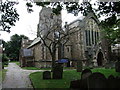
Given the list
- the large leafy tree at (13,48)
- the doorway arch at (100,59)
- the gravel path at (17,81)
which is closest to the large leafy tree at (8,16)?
the gravel path at (17,81)

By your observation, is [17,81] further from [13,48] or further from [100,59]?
[13,48]

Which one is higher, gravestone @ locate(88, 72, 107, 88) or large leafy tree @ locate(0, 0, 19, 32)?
large leafy tree @ locate(0, 0, 19, 32)

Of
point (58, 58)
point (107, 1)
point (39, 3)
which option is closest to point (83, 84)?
point (107, 1)

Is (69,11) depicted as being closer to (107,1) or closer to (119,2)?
(107,1)

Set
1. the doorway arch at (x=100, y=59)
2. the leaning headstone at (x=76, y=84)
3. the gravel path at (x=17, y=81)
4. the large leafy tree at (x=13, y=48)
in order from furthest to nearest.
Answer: the large leafy tree at (x=13, y=48) → the doorway arch at (x=100, y=59) → the gravel path at (x=17, y=81) → the leaning headstone at (x=76, y=84)

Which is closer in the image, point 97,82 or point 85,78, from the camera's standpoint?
point 97,82

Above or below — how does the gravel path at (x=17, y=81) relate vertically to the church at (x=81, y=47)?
below

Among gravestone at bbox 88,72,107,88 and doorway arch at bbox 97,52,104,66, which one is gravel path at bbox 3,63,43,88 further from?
doorway arch at bbox 97,52,104,66

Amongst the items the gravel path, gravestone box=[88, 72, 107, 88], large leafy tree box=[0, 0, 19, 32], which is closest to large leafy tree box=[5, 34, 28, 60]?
the gravel path

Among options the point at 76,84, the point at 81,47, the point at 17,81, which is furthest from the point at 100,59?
the point at 76,84

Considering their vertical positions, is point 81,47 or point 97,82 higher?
point 81,47

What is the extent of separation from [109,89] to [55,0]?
714 cm

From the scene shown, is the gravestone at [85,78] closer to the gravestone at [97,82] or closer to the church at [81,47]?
the gravestone at [97,82]

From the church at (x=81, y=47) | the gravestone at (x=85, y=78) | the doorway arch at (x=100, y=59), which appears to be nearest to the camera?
the gravestone at (x=85, y=78)
